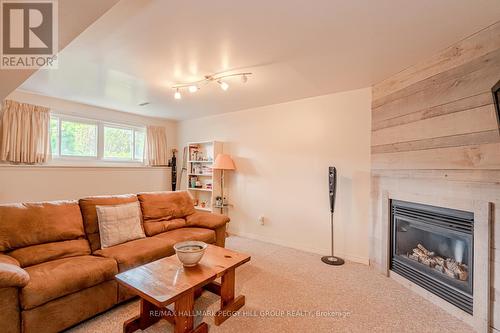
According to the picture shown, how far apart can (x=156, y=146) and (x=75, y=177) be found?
1.64 metres

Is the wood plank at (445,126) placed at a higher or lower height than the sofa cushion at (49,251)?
higher

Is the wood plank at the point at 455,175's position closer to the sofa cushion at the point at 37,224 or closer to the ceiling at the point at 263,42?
the ceiling at the point at 263,42

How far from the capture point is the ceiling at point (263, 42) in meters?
1.56

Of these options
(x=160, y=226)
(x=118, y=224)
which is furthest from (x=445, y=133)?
(x=118, y=224)

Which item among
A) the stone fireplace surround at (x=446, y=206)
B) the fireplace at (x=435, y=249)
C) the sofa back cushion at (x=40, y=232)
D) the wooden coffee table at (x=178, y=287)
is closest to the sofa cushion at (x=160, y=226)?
the sofa back cushion at (x=40, y=232)

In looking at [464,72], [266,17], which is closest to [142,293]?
[266,17]

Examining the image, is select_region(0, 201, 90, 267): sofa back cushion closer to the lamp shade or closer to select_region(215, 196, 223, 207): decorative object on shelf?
the lamp shade

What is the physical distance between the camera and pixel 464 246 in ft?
6.51

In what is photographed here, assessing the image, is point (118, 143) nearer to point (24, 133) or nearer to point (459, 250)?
point (24, 133)

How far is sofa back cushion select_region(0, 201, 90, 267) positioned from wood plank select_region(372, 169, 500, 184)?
333 cm

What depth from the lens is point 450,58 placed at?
202 centimetres

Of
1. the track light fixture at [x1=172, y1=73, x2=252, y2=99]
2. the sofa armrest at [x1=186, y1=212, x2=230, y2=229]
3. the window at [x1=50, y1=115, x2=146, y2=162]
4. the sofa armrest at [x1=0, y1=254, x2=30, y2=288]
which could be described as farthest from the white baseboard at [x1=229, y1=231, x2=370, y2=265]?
the sofa armrest at [x1=0, y1=254, x2=30, y2=288]

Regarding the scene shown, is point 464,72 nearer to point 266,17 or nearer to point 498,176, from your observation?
point 498,176

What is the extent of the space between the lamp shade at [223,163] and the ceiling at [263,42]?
133cm
